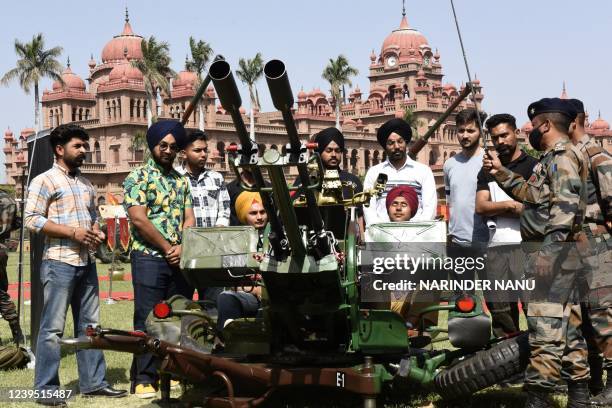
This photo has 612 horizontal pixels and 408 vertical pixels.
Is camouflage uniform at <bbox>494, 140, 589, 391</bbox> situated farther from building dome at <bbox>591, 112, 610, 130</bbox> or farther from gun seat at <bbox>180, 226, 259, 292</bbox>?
building dome at <bbox>591, 112, 610, 130</bbox>

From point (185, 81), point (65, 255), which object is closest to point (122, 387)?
point (65, 255)

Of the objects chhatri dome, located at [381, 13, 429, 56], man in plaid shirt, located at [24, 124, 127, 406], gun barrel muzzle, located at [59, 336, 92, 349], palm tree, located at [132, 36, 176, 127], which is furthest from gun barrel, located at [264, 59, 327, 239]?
chhatri dome, located at [381, 13, 429, 56]

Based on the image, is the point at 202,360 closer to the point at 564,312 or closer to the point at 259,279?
the point at 259,279

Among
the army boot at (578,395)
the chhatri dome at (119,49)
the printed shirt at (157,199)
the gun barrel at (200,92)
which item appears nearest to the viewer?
the gun barrel at (200,92)

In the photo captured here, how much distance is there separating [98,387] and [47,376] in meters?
0.50

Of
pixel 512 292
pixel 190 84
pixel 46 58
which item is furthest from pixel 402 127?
pixel 190 84

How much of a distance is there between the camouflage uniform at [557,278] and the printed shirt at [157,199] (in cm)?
302

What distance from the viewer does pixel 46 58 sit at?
212 feet

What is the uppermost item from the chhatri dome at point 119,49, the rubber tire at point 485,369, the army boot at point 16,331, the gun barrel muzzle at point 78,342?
the chhatri dome at point 119,49

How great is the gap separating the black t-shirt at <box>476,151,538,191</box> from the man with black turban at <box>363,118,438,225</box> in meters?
0.50

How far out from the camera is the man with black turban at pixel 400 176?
29.2ft

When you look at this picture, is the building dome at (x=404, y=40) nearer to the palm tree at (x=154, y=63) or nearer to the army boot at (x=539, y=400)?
the palm tree at (x=154, y=63)

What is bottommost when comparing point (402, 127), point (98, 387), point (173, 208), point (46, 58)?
point (98, 387)

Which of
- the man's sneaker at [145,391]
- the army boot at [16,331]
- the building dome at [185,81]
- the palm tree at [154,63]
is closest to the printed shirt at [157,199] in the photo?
the man's sneaker at [145,391]
